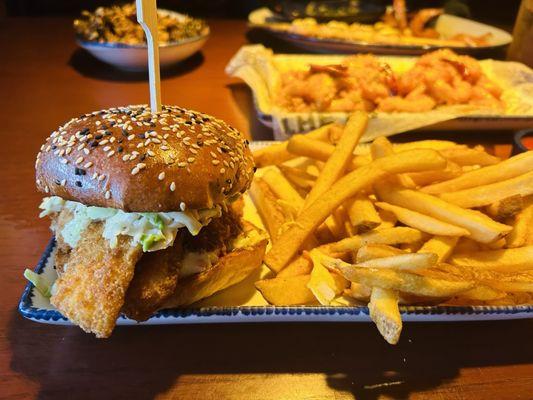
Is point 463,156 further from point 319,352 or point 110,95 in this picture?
point 110,95

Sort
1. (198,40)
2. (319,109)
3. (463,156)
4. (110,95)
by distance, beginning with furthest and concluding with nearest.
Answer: (198,40), (110,95), (319,109), (463,156)

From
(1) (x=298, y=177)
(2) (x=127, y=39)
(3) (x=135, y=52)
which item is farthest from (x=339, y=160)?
(2) (x=127, y=39)

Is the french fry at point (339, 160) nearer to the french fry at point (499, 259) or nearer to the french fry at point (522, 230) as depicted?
the french fry at point (499, 259)

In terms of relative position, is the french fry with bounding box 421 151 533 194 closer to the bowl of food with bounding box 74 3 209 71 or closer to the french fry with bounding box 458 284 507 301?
the french fry with bounding box 458 284 507 301

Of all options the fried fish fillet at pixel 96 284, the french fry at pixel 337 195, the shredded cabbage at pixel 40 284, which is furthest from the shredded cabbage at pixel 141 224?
the french fry at pixel 337 195

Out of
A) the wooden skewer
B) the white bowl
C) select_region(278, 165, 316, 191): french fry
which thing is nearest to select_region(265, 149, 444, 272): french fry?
select_region(278, 165, 316, 191): french fry

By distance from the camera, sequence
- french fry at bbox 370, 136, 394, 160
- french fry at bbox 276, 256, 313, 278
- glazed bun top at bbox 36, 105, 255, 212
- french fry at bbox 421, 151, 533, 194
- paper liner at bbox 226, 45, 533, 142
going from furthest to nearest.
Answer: paper liner at bbox 226, 45, 533, 142
french fry at bbox 370, 136, 394, 160
french fry at bbox 421, 151, 533, 194
french fry at bbox 276, 256, 313, 278
glazed bun top at bbox 36, 105, 255, 212

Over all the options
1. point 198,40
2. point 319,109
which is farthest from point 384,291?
point 198,40
